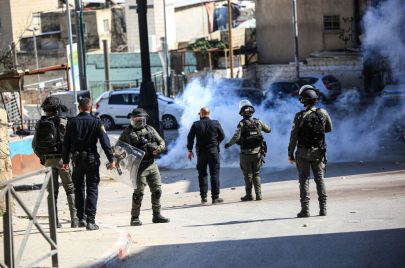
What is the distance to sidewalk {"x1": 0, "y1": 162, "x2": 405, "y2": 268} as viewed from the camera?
909 cm

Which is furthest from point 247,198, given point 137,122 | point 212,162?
point 137,122

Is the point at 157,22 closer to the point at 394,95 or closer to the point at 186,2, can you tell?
the point at 186,2

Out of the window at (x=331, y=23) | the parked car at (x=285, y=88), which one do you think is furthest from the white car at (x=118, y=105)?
the window at (x=331, y=23)

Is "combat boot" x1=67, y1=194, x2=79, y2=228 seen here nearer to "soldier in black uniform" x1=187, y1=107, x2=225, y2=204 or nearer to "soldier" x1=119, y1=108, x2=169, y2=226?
"soldier" x1=119, y1=108, x2=169, y2=226

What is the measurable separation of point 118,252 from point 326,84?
28454 millimetres

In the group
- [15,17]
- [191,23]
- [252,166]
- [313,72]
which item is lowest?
[252,166]

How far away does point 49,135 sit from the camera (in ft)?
36.9

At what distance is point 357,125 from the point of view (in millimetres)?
22828

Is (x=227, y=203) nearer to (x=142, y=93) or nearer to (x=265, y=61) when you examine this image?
(x=142, y=93)

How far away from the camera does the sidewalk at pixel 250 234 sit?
909cm

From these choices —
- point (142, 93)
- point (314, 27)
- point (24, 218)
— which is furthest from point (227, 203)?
point (314, 27)

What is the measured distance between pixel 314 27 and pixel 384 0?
1199 cm

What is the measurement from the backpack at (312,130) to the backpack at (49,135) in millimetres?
3406

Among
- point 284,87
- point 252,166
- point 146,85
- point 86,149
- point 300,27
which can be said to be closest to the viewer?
point 86,149
